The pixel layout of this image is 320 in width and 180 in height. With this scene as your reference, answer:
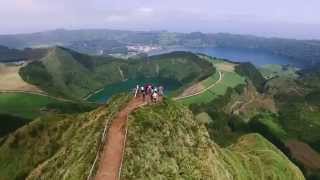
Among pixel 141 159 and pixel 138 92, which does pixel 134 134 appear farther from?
pixel 138 92

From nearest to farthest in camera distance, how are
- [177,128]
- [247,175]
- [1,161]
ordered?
[177,128] → [247,175] → [1,161]

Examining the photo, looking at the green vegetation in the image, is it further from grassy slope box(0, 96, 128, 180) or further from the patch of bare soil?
the patch of bare soil

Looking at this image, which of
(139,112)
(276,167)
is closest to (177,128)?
(139,112)

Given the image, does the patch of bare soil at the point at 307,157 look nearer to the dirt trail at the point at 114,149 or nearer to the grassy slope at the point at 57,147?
the grassy slope at the point at 57,147

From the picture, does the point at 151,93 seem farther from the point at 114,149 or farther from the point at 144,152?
the point at 114,149

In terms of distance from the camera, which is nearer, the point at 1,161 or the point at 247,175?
the point at 247,175

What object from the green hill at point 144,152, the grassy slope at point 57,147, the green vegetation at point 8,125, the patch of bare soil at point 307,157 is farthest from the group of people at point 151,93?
the green vegetation at point 8,125

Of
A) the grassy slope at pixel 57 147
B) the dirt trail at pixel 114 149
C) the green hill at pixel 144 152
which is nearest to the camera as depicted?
the dirt trail at pixel 114 149
